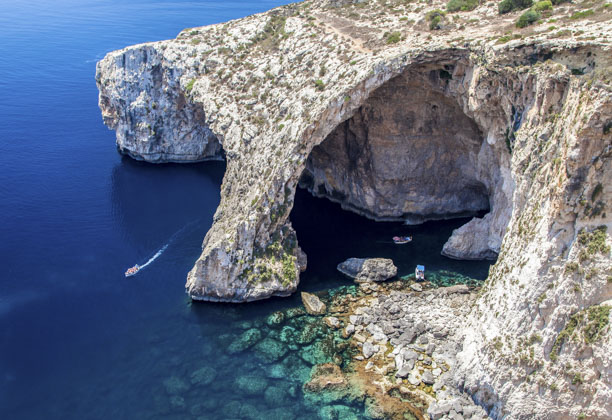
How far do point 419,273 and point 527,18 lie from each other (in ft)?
92.7

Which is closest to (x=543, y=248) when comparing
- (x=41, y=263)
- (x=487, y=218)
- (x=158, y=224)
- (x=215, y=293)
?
(x=487, y=218)

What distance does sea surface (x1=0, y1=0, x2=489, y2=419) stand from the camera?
42.2 metres

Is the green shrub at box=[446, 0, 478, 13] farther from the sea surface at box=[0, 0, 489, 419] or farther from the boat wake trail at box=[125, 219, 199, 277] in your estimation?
the boat wake trail at box=[125, 219, 199, 277]

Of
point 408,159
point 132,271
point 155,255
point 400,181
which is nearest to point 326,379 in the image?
point 132,271

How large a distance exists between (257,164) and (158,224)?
1809cm

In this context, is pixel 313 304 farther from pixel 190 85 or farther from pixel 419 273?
pixel 190 85

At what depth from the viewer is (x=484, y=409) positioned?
3841cm

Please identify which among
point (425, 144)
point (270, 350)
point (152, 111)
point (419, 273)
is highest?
point (152, 111)

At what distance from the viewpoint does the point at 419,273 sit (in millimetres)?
55719

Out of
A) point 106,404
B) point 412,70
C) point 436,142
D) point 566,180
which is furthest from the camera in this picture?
point 436,142

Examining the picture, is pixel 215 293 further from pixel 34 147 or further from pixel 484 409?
pixel 34 147

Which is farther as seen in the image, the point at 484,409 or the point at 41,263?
the point at 41,263

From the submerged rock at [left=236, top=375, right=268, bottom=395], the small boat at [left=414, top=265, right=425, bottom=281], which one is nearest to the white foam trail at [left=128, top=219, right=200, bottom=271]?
the submerged rock at [left=236, top=375, right=268, bottom=395]

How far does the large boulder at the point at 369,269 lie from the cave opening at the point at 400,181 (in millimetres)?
1745
